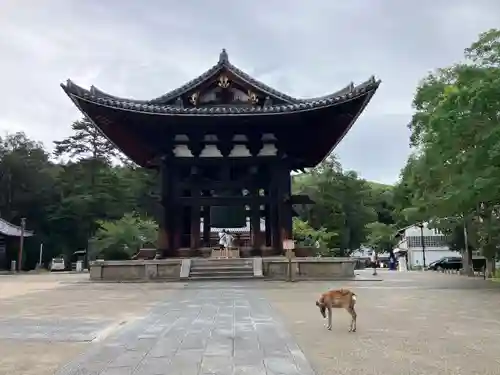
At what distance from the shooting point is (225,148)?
22.3 metres

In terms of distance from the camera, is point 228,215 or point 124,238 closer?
point 228,215

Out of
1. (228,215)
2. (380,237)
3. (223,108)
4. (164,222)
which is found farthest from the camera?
(380,237)

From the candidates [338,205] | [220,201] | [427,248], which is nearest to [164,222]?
[220,201]

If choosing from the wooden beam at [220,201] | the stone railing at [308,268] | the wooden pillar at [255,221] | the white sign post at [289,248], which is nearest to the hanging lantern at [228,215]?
the wooden beam at [220,201]

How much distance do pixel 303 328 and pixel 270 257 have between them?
41.6 feet

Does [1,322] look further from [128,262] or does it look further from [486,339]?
[128,262]

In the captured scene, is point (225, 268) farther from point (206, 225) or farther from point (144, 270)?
point (206, 225)

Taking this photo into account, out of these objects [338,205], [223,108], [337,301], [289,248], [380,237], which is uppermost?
[223,108]

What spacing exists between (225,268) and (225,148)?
220 inches

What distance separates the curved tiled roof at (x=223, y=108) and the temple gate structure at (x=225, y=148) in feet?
0.69

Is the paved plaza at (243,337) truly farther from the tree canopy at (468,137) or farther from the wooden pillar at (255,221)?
the wooden pillar at (255,221)

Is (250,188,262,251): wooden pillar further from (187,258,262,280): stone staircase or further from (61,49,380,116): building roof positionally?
(61,49,380,116): building roof

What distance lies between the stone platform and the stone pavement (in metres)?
9.28

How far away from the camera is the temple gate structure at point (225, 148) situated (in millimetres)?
20984
